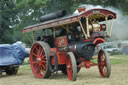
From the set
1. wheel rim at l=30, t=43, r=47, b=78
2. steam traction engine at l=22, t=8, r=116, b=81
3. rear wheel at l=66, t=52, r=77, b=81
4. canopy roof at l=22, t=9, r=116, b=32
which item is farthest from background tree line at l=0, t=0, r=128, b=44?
rear wheel at l=66, t=52, r=77, b=81

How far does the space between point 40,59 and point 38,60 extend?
5.1 inches

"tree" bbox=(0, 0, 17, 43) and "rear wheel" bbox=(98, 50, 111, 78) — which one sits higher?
Answer: "tree" bbox=(0, 0, 17, 43)

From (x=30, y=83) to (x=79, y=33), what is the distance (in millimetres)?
2411

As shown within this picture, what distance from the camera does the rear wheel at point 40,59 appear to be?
30.4 ft

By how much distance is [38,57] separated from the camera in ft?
32.2

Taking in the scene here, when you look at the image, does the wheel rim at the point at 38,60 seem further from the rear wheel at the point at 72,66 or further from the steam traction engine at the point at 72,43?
the rear wheel at the point at 72,66

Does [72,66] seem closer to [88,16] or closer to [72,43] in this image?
[72,43]

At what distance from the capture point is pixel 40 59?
966 centimetres

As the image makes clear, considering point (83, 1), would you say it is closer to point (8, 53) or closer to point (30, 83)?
point (8, 53)

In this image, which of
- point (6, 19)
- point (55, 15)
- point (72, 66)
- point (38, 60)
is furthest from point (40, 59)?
point (6, 19)

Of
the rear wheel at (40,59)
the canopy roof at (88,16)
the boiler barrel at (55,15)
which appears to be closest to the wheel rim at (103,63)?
the canopy roof at (88,16)

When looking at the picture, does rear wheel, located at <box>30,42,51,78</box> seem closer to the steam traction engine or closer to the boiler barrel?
the steam traction engine

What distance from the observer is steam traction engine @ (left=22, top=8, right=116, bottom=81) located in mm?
8258

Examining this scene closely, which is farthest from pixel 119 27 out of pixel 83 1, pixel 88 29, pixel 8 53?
pixel 88 29
